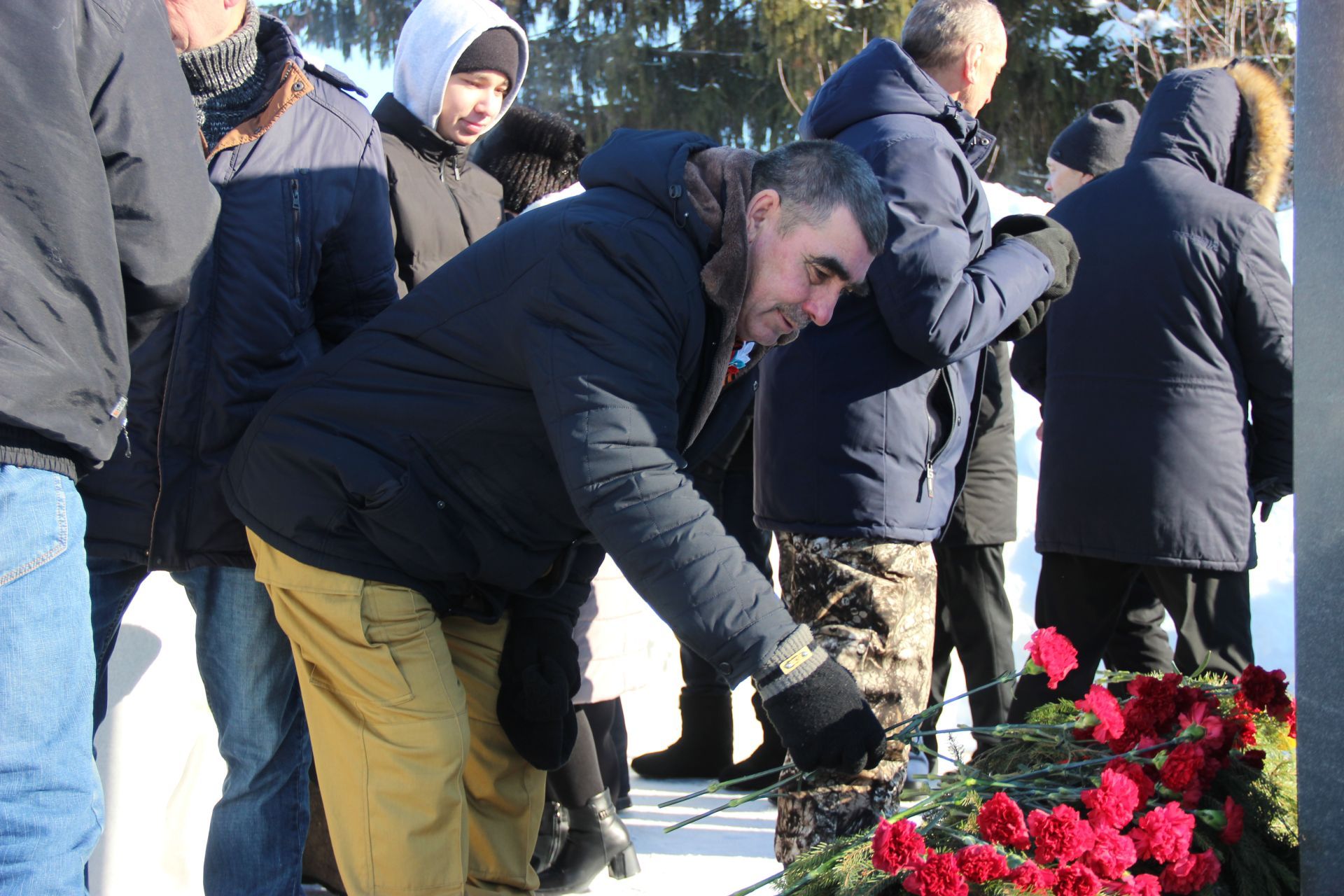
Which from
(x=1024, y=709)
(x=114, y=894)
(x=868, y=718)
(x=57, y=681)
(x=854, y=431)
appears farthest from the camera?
(x=1024, y=709)

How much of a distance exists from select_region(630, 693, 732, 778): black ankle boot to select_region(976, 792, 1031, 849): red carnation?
2277 mm

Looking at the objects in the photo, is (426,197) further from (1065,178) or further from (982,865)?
(1065,178)

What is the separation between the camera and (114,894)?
2861 mm

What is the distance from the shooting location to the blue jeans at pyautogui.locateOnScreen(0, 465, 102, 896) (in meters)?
1.50

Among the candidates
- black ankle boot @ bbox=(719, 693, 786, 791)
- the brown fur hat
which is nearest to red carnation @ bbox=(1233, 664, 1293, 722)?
the brown fur hat

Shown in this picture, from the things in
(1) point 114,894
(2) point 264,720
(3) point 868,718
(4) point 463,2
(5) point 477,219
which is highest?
(4) point 463,2

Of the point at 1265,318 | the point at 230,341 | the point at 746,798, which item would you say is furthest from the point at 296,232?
the point at 1265,318

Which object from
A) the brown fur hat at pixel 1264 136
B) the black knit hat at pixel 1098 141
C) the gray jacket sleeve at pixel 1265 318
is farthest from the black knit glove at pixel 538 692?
the black knit hat at pixel 1098 141

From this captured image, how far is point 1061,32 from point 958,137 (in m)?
8.82

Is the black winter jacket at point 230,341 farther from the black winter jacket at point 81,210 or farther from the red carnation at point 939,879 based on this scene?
the red carnation at point 939,879

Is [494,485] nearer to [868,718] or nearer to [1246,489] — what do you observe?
[868,718]

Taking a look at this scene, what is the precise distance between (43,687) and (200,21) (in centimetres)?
119

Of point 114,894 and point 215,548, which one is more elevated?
point 215,548

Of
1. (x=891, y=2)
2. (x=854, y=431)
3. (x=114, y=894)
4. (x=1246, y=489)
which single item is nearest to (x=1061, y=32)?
(x=891, y=2)
